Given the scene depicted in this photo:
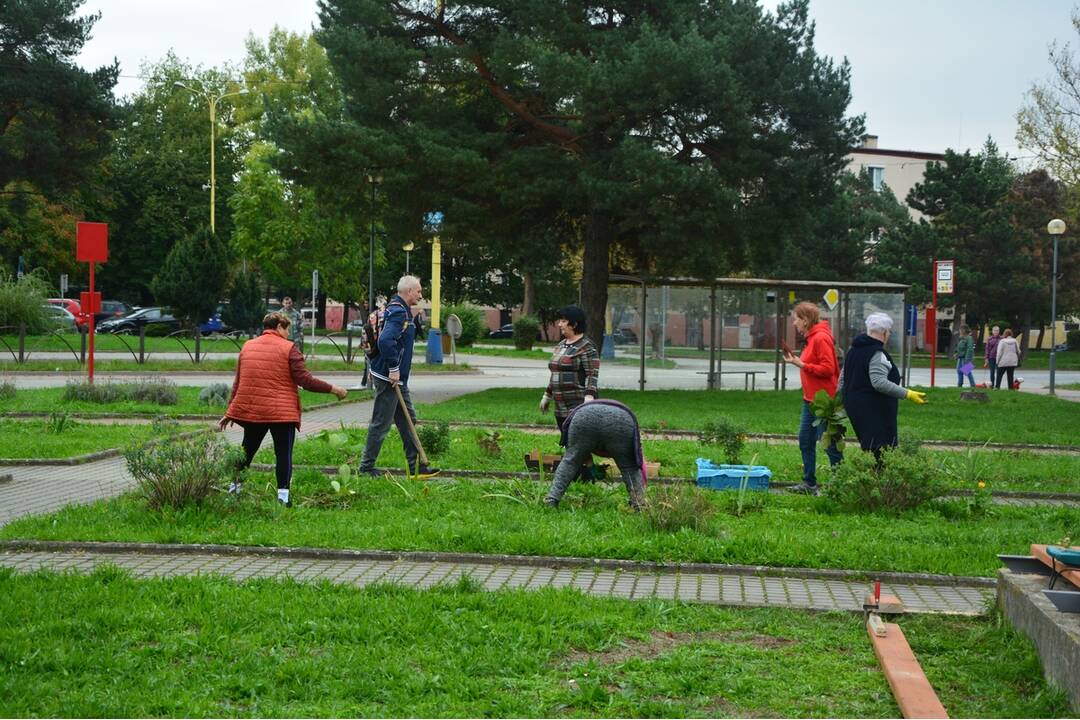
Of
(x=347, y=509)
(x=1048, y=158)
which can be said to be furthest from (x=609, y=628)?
(x=1048, y=158)

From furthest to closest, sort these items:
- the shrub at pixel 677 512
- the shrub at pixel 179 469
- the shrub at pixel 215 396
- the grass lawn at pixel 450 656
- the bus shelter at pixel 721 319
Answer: the bus shelter at pixel 721 319, the shrub at pixel 215 396, the shrub at pixel 179 469, the shrub at pixel 677 512, the grass lawn at pixel 450 656

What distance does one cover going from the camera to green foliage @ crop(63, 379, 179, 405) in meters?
20.9

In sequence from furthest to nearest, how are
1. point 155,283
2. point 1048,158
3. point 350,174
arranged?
point 155,283 < point 1048,158 < point 350,174

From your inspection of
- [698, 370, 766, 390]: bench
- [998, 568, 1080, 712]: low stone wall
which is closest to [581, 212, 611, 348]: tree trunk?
[698, 370, 766, 390]: bench

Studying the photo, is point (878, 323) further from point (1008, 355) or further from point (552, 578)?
point (1008, 355)

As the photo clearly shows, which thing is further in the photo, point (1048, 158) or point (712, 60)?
point (1048, 158)

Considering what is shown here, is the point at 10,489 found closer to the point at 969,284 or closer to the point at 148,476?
the point at 148,476

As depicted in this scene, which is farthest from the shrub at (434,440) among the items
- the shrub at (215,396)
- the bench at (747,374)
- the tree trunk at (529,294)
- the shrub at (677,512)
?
the tree trunk at (529,294)

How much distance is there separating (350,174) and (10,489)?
14524 millimetres

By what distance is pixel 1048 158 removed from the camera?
3347 centimetres

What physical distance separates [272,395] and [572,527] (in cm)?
288

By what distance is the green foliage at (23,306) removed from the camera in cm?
3750

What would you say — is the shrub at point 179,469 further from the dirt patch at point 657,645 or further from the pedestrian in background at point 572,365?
the dirt patch at point 657,645

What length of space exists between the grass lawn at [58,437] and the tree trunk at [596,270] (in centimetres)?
1239
